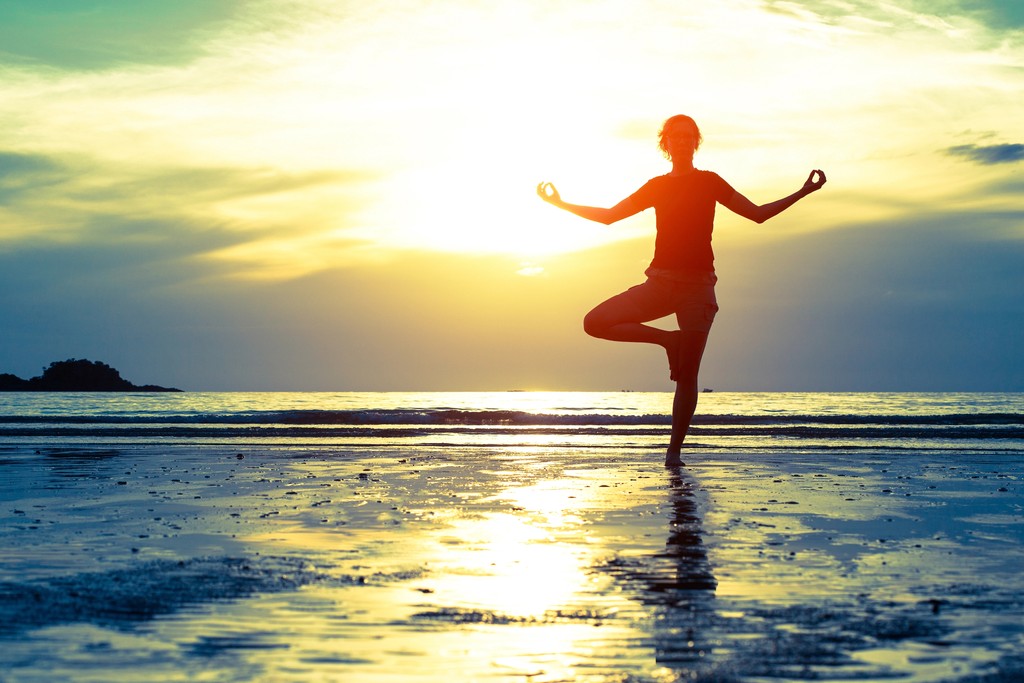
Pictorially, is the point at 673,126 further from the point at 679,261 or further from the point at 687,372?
the point at 687,372

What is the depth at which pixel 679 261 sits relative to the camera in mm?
9469

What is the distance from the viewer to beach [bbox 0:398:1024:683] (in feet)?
9.45

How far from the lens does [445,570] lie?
4.21 m

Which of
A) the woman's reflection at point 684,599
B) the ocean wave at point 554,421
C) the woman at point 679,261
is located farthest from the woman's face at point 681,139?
the ocean wave at point 554,421

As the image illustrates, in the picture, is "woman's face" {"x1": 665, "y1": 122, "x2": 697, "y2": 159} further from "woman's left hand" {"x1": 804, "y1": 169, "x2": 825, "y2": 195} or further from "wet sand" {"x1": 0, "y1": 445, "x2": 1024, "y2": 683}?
"wet sand" {"x1": 0, "y1": 445, "x2": 1024, "y2": 683}

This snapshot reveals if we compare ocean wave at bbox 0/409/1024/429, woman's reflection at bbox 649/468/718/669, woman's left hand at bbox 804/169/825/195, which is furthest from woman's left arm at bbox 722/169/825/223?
ocean wave at bbox 0/409/1024/429

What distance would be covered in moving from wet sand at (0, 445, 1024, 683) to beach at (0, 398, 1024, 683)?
0.01 m

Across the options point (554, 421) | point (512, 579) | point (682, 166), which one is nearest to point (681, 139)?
point (682, 166)

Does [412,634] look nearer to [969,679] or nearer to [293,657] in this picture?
[293,657]

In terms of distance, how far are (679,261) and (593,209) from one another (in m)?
0.98

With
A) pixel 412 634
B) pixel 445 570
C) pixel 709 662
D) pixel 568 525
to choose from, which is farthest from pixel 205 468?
pixel 709 662

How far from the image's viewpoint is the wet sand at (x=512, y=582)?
9.43 feet

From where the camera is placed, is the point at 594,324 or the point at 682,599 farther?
the point at 594,324

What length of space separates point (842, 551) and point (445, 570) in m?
1.80
